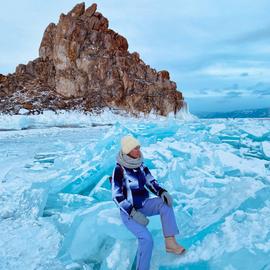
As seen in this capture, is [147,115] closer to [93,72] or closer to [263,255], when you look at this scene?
[93,72]

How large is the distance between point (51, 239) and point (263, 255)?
2363 millimetres

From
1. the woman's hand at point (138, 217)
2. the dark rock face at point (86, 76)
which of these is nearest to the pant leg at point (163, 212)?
the woman's hand at point (138, 217)

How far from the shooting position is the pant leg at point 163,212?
2977 mm

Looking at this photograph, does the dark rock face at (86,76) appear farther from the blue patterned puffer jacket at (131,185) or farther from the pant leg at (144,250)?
the pant leg at (144,250)

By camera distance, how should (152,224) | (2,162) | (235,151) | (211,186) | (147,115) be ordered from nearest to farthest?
(152,224) → (211,186) → (235,151) → (2,162) → (147,115)

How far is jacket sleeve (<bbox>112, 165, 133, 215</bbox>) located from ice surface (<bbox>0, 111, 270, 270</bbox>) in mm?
511

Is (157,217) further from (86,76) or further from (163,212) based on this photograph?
(86,76)

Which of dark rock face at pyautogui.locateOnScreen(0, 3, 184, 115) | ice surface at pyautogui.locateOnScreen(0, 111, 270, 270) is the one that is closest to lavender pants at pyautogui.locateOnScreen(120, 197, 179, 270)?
ice surface at pyautogui.locateOnScreen(0, 111, 270, 270)

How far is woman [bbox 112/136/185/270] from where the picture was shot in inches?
115

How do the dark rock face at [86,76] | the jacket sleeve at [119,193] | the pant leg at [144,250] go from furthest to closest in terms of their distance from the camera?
the dark rock face at [86,76] → the jacket sleeve at [119,193] → the pant leg at [144,250]

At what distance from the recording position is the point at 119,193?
3012 millimetres

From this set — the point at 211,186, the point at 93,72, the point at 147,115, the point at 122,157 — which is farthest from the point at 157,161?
the point at 93,72

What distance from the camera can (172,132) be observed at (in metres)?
8.50

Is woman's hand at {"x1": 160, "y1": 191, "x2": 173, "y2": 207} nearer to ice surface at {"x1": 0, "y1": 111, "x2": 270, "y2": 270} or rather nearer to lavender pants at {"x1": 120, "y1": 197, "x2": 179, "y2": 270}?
lavender pants at {"x1": 120, "y1": 197, "x2": 179, "y2": 270}
